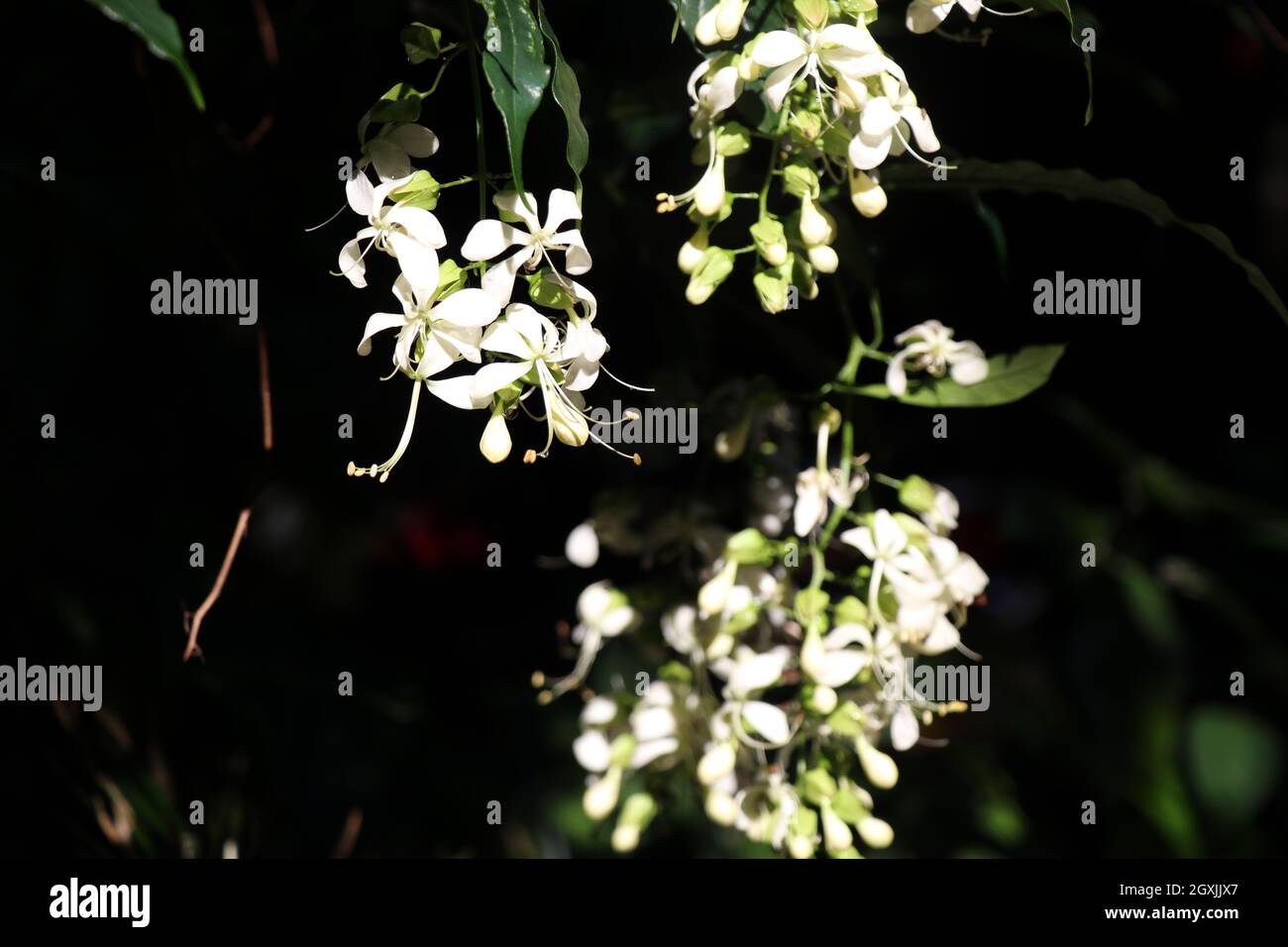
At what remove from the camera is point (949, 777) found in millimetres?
1384

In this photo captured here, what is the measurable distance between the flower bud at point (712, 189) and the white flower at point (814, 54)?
0.04 metres

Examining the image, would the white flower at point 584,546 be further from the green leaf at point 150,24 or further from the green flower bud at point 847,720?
the green leaf at point 150,24

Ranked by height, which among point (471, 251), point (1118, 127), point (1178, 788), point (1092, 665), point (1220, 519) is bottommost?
point (1178, 788)

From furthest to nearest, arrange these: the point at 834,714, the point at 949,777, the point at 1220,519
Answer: the point at 1220,519 < the point at 949,777 < the point at 834,714

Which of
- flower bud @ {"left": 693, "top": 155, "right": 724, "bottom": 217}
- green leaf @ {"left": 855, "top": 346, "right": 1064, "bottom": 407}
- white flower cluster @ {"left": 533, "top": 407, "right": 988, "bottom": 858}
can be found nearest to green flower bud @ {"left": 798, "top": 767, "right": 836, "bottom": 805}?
white flower cluster @ {"left": 533, "top": 407, "right": 988, "bottom": 858}

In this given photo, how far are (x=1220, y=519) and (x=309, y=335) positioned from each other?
113 cm

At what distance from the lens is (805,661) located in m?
0.66

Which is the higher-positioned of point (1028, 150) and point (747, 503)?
point (1028, 150)

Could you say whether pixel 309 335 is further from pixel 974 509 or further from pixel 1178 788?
pixel 1178 788

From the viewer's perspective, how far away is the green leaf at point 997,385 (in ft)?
2.15

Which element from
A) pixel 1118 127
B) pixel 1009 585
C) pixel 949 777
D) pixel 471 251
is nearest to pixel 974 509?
pixel 1009 585

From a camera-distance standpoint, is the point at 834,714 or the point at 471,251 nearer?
the point at 471,251

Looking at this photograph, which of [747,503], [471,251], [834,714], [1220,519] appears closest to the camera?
[471,251]

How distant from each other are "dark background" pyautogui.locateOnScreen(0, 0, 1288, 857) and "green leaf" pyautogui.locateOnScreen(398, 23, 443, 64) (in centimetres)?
8
